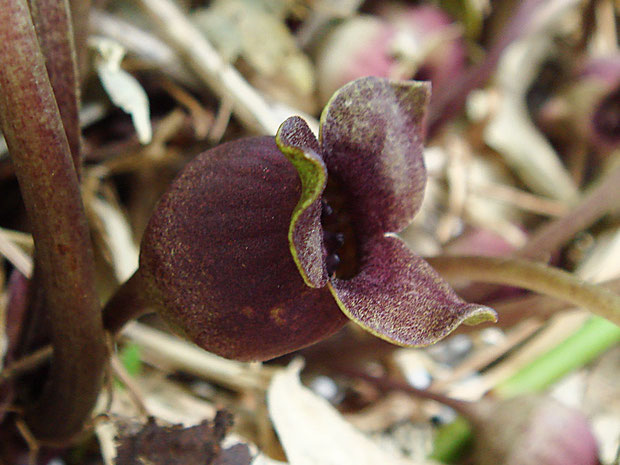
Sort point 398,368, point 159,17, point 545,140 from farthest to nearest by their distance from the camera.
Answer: point 545,140 < point 398,368 < point 159,17

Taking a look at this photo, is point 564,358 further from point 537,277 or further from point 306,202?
point 306,202

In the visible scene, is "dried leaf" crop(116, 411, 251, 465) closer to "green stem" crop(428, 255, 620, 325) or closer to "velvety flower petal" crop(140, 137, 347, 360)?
"velvety flower petal" crop(140, 137, 347, 360)

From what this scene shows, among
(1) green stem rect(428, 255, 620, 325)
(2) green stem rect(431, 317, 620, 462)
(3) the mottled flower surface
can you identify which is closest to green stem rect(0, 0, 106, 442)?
(3) the mottled flower surface

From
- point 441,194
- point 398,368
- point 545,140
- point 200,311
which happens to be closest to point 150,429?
point 200,311

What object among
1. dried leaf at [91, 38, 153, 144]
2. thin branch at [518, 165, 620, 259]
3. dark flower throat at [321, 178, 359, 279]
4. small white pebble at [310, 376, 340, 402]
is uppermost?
dried leaf at [91, 38, 153, 144]

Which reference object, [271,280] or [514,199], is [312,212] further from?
[514,199]

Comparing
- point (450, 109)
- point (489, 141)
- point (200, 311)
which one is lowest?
point (489, 141)
